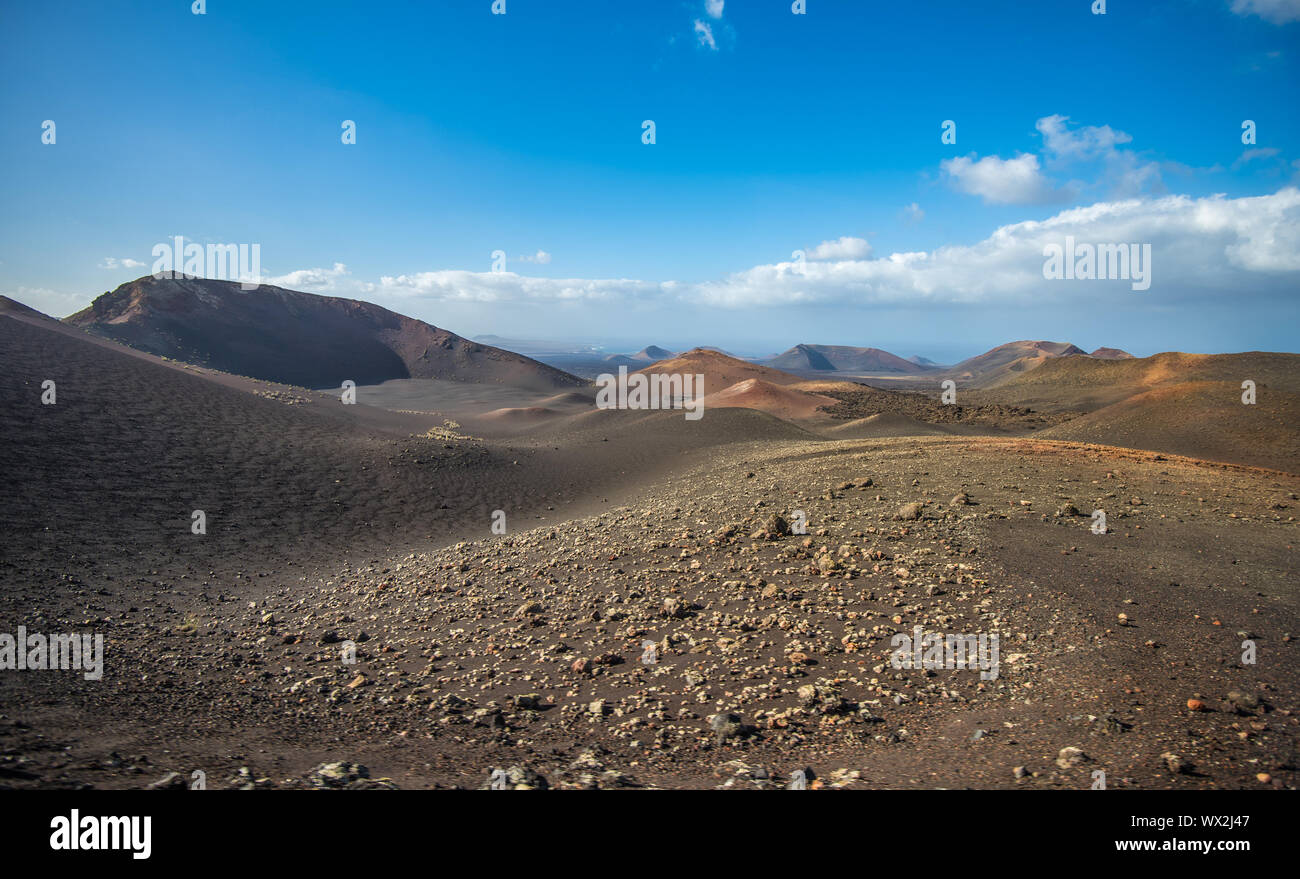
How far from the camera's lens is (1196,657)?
543 centimetres

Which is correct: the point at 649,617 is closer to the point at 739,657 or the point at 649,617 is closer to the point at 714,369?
the point at 739,657

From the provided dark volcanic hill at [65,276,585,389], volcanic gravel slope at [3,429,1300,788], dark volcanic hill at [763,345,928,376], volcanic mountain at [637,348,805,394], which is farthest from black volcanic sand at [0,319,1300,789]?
dark volcanic hill at [763,345,928,376]

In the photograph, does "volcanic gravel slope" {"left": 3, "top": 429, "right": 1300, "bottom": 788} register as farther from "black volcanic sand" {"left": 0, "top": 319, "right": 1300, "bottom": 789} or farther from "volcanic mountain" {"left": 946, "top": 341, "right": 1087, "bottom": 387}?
"volcanic mountain" {"left": 946, "top": 341, "right": 1087, "bottom": 387}

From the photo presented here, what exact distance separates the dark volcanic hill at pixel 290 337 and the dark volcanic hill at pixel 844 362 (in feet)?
350

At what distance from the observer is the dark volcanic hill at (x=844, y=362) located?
6639 inches

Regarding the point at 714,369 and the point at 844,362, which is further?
the point at 844,362

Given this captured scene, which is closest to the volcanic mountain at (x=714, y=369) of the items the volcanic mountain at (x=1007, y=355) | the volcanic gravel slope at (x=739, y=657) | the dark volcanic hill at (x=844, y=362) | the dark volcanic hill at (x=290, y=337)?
the dark volcanic hill at (x=290, y=337)

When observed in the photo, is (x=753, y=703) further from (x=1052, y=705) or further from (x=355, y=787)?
(x=355, y=787)

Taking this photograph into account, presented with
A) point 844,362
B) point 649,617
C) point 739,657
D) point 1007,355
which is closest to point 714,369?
point 649,617

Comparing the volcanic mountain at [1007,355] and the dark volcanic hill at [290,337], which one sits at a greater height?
the volcanic mountain at [1007,355]

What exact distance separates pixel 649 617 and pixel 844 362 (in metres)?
198

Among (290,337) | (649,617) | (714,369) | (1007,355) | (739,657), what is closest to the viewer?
(739,657)

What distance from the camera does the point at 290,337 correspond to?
63.6 m

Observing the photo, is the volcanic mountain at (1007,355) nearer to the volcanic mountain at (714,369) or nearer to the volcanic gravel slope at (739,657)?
the volcanic mountain at (714,369)
